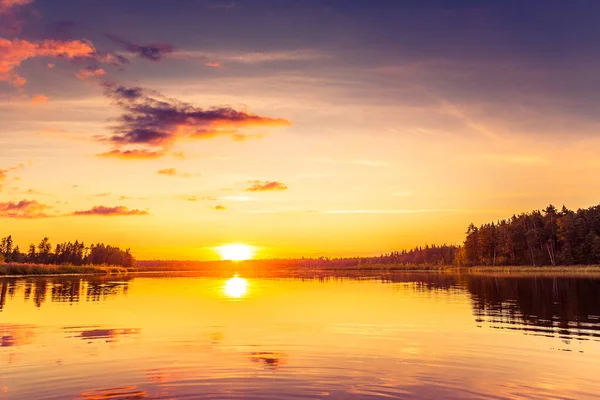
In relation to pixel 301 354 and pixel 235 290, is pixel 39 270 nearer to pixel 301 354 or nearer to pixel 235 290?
pixel 235 290

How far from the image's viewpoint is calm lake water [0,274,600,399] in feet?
56.2

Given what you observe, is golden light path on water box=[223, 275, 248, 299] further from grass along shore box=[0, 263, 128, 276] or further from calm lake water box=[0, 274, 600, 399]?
grass along shore box=[0, 263, 128, 276]

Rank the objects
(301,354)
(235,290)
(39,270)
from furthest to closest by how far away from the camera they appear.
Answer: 1. (39,270)
2. (235,290)
3. (301,354)

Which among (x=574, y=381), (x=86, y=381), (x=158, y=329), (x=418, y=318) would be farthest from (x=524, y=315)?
(x=86, y=381)

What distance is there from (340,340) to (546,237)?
199 metres

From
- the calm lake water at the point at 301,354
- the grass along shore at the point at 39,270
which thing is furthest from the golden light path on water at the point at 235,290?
the grass along shore at the point at 39,270

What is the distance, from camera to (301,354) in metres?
23.6

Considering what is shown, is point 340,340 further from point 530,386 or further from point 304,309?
point 304,309

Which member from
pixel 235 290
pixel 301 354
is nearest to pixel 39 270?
Answer: pixel 235 290

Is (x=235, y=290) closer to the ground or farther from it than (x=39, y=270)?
closer to the ground

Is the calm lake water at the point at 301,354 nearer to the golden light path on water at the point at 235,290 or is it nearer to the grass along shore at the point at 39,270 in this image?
the golden light path on water at the point at 235,290

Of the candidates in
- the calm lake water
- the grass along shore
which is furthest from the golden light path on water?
the grass along shore

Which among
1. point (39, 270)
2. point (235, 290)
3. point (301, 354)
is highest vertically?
point (39, 270)

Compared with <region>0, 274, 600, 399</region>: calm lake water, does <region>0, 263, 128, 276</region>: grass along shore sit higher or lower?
higher
